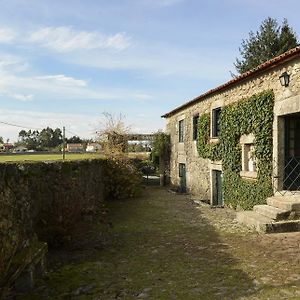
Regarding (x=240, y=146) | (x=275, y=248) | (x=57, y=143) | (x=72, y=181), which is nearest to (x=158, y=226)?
(x=72, y=181)

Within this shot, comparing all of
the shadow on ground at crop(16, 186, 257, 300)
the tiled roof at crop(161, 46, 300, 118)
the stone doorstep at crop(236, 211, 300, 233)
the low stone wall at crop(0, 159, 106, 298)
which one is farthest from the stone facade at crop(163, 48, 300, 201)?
the low stone wall at crop(0, 159, 106, 298)

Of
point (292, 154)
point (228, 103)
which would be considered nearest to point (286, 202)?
point (292, 154)

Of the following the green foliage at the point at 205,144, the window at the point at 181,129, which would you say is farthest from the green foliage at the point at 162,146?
the green foliage at the point at 205,144

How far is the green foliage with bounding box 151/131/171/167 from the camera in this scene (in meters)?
24.7

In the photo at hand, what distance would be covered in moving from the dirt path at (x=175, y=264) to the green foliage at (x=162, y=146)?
14513 millimetres

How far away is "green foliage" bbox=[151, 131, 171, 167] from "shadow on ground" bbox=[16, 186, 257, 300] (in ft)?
47.6

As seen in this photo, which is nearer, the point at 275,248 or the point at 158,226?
the point at 275,248

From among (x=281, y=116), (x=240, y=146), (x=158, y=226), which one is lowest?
(x=158, y=226)

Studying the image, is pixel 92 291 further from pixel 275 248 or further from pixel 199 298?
pixel 275 248

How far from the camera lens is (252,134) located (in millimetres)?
11773

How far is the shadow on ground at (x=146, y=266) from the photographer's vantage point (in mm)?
5105

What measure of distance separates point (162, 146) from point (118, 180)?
322 inches

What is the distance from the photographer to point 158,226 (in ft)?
33.2

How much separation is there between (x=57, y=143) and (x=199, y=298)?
10224 centimetres
